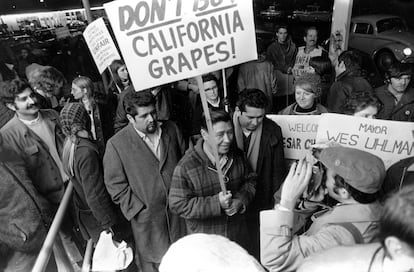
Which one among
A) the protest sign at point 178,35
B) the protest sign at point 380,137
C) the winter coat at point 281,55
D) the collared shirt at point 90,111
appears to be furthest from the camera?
the winter coat at point 281,55

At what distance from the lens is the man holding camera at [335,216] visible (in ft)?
4.05

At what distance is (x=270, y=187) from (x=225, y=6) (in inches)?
38.2

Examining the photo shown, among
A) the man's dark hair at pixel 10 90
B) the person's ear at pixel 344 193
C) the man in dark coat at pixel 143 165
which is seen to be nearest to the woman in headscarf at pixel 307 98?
the man in dark coat at pixel 143 165

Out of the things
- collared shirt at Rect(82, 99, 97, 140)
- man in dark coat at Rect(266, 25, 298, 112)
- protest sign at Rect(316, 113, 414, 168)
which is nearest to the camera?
protest sign at Rect(316, 113, 414, 168)

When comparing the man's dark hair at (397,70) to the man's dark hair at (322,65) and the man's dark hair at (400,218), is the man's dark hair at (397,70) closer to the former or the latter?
the man's dark hair at (322,65)

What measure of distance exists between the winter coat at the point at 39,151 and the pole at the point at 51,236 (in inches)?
1.5

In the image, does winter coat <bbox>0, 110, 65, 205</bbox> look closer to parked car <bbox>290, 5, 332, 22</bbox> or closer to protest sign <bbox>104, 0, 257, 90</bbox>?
protest sign <bbox>104, 0, 257, 90</bbox>

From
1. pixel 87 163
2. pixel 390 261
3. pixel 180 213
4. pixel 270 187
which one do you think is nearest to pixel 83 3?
pixel 87 163

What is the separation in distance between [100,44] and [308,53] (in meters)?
1.60

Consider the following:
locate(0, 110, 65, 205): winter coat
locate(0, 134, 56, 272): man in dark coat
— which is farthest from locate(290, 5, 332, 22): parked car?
locate(0, 134, 56, 272): man in dark coat

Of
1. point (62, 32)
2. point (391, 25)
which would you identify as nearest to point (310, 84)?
point (62, 32)

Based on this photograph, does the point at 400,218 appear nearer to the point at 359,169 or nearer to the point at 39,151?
the point at 359,169

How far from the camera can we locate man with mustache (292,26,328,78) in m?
2.61

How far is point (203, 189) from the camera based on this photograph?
1.75 metres
